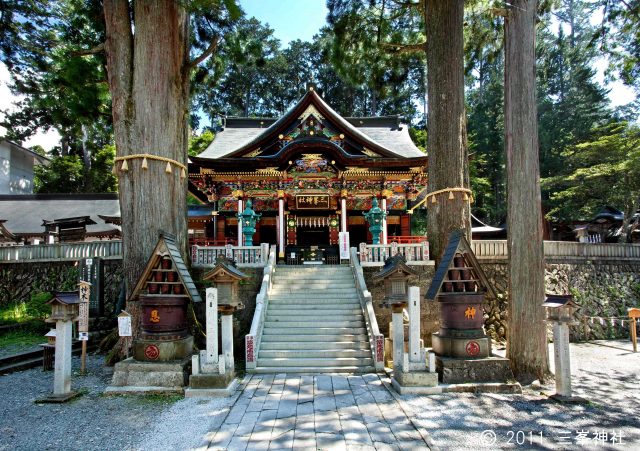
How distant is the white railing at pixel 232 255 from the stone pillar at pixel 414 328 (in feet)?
17.4

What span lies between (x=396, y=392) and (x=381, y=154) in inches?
420

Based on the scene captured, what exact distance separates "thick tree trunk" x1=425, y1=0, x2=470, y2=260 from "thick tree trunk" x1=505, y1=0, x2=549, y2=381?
1.54 meters

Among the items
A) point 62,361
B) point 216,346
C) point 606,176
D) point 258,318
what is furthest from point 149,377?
point 606,176

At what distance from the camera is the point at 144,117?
7.77 meters

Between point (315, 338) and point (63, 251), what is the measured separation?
1038 cm

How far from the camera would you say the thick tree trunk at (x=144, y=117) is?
7652 mm

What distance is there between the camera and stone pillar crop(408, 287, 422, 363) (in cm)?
620

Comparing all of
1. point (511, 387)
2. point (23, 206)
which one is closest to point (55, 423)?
point (511, 387)

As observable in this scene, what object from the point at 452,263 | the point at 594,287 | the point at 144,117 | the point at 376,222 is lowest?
the point at 594,287

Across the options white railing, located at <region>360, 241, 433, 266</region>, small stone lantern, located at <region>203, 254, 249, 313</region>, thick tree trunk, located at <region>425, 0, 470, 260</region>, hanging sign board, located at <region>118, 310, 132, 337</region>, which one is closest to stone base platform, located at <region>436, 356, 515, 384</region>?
thick tree trunk, located at <region>425, 0, 470, 260</region>

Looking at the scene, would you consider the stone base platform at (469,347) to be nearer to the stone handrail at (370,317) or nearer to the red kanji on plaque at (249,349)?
the stone handrail at (370,317)

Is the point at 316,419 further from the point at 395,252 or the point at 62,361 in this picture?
the point at 395,252

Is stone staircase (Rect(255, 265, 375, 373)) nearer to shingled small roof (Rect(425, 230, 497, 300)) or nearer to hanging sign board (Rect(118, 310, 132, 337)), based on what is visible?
shingled small roof (Rect(425, 230, 497, 300))

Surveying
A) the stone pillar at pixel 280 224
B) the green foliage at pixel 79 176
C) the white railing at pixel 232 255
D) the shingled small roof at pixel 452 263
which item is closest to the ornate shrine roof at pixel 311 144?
the stone pillar at pixel 280 224
